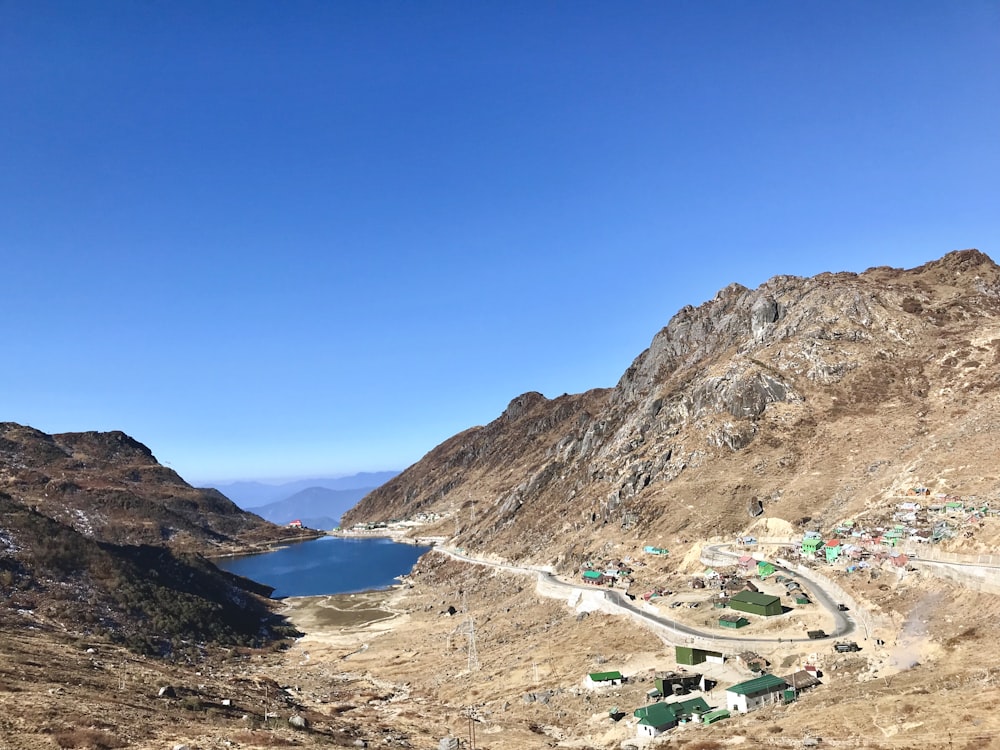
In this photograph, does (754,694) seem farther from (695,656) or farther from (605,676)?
(605,676)

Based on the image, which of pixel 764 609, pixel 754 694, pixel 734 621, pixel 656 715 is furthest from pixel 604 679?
pixel 764 609

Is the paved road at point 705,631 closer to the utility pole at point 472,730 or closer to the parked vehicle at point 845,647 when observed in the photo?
the parked vehicle at point 845,647

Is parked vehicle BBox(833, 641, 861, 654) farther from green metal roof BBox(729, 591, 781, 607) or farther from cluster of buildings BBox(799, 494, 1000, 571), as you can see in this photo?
cluster of buildings BBox(799, 494, 1000, 571)

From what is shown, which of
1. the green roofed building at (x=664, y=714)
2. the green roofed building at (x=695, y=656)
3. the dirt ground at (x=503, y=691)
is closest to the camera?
the dirt ground at (x=503, y=691)

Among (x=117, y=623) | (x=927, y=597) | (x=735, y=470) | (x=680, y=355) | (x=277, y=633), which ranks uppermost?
(x=680, y=355)

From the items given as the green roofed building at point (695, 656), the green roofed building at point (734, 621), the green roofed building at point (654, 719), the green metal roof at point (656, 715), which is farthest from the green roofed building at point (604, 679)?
the green roofed building at point (734, 621)

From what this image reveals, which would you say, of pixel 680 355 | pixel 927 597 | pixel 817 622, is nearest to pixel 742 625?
pixel 817 622

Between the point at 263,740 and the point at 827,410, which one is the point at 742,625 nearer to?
the point at 263,740
